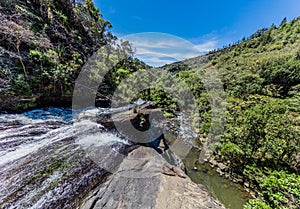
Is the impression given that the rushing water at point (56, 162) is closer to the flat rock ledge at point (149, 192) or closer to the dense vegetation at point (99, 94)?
the flat rock ledge at point (149, 192)

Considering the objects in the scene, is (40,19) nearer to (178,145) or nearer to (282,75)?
(178,145)

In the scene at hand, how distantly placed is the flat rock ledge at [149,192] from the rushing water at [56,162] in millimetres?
605

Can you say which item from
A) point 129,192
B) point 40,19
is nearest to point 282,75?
point 129,192

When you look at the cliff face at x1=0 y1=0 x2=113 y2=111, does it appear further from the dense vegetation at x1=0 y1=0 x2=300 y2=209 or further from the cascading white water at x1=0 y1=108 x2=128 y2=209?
the cascading white water at x1=0 y1=108 x2=128 y2=209

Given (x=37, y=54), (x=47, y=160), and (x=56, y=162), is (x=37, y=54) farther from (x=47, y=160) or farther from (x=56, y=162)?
(x=56, y=162)

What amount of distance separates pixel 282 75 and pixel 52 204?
87.4ft

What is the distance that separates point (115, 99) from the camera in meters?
12.6

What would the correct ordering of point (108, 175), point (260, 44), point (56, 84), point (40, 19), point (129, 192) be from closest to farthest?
point (129, 192) < point (108, 175) < point (56, 84) < point (40, 19) < point (260, 44)

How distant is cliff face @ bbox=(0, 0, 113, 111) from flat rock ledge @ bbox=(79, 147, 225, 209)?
7.03 meters

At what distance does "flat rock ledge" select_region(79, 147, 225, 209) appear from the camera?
2.38 meters

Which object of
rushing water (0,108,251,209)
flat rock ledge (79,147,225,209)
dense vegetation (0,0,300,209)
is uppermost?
dense vegetation (0,0,300,209)

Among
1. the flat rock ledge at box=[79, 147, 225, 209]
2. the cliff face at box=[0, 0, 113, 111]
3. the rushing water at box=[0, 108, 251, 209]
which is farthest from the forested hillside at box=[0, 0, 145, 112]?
the flat rock ledge at box=[79, 147, 225, 209]

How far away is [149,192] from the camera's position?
8.71 feet

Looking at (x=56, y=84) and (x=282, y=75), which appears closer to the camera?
(x=56, y=84)
